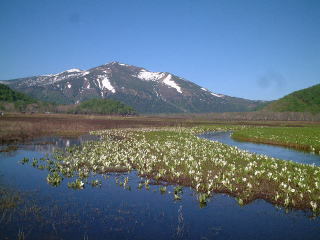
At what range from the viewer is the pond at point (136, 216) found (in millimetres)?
12133

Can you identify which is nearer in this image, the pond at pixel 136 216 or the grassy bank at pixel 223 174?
the pond at pixel 136 216

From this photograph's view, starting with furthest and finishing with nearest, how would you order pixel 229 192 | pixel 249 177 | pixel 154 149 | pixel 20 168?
1. pixel 154 149
2. pixel 20 168
3. pixel 249 177
4. pixel 229 192

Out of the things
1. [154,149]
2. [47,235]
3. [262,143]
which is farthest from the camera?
[262,143]

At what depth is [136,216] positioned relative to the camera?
14.1 m

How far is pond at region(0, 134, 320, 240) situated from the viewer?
12133 mm

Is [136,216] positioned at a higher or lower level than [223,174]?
lower

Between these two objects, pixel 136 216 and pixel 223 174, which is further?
pixel 223 174

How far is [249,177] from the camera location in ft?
68.8

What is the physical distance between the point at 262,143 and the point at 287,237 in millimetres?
38556

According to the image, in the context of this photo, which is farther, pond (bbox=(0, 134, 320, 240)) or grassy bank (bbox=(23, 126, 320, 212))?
grassy bank (bbox=(23, 126, 320, 212))

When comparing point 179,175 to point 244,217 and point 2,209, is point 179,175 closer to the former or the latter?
point 244,217

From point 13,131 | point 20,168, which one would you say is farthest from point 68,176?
point 13,131

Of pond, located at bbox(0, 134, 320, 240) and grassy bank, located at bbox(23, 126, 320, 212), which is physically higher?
grassy bank, located at bbox(23, 126, 320, 212)

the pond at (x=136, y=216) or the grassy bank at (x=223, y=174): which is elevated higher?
the grassy bank at (x=223, y=174)
